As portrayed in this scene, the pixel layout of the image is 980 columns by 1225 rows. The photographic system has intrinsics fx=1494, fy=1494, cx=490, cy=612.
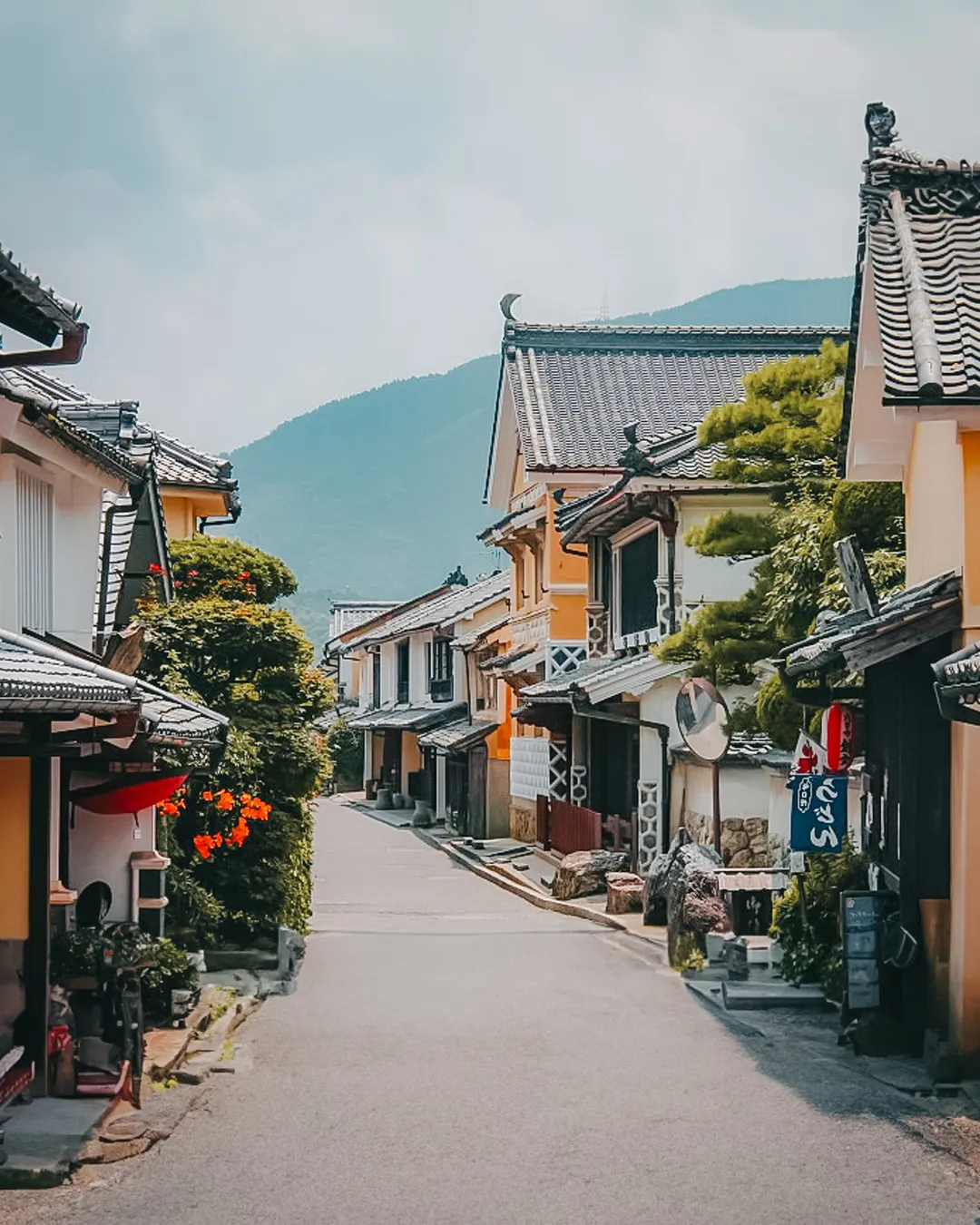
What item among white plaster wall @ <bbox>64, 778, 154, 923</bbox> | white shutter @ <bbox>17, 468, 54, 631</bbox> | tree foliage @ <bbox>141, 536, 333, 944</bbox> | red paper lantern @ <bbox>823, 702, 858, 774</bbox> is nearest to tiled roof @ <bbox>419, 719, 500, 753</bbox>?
tree foliage @ <bbox>141, 536, 333, 944</bbox>

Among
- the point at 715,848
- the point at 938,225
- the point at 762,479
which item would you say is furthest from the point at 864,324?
the point at 715,848

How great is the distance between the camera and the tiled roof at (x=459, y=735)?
42594mm

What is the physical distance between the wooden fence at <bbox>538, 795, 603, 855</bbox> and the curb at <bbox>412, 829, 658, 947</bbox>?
1.45 m

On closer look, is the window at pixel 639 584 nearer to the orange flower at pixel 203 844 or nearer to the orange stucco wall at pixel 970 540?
the orange flower at pixel 203 844

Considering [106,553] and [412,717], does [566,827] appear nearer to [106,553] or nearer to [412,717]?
[106,553]

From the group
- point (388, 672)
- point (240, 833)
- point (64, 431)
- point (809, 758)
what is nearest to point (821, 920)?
point (809, 758)

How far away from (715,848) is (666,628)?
7.04 metres

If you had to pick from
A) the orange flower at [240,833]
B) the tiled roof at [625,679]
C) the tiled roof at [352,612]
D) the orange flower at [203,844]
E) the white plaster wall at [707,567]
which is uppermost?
Result: the tiled roof at [352,612]

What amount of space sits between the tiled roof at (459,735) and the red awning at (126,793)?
1175 inches

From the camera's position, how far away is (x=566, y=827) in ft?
105

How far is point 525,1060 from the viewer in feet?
41.8

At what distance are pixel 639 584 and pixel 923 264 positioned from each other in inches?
672

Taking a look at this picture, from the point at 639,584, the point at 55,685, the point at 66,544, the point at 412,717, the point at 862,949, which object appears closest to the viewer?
the point at 55,685

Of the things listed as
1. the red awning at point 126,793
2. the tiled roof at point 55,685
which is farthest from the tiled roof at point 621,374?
the tiled roof at point 55,685
